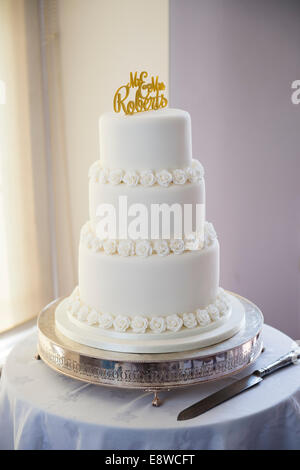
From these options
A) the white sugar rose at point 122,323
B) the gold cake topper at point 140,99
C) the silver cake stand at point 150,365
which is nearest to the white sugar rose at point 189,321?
the silver cake stand at point 150,365

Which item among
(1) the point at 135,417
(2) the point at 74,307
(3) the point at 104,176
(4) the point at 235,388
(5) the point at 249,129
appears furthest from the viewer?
(5) the point at 249,129

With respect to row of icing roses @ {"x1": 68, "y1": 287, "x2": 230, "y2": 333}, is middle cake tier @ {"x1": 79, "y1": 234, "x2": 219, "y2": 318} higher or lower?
higher

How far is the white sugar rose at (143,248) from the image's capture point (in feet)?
5.99

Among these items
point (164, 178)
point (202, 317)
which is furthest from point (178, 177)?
point (202, 317)

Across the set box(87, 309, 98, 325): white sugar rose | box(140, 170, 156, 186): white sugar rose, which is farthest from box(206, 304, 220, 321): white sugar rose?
box(140, 170, 156, 186): white sugar rose

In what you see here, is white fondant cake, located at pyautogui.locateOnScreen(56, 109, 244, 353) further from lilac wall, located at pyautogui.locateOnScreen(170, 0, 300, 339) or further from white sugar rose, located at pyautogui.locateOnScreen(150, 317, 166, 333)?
lilac wall, located at pyautogui.locateOnScreen(170, 0, 300, 339)

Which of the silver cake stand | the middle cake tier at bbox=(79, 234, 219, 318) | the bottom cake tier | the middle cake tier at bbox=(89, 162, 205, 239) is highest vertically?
the middle cake tier at bbox=(89, 162, 205, 239)

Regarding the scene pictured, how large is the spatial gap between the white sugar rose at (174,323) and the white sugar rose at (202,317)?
84mm

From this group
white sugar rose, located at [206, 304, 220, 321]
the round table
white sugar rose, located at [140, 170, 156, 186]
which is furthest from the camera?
white sugar rose, located at [206, 304, 220, 321]

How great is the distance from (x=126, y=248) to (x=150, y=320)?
0.91ft

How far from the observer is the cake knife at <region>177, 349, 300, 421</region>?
5.43 ft

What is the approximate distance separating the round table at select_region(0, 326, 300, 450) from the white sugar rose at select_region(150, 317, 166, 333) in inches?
8.9

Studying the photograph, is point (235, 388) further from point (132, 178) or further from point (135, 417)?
point (132, 178)

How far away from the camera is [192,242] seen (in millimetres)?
1900
